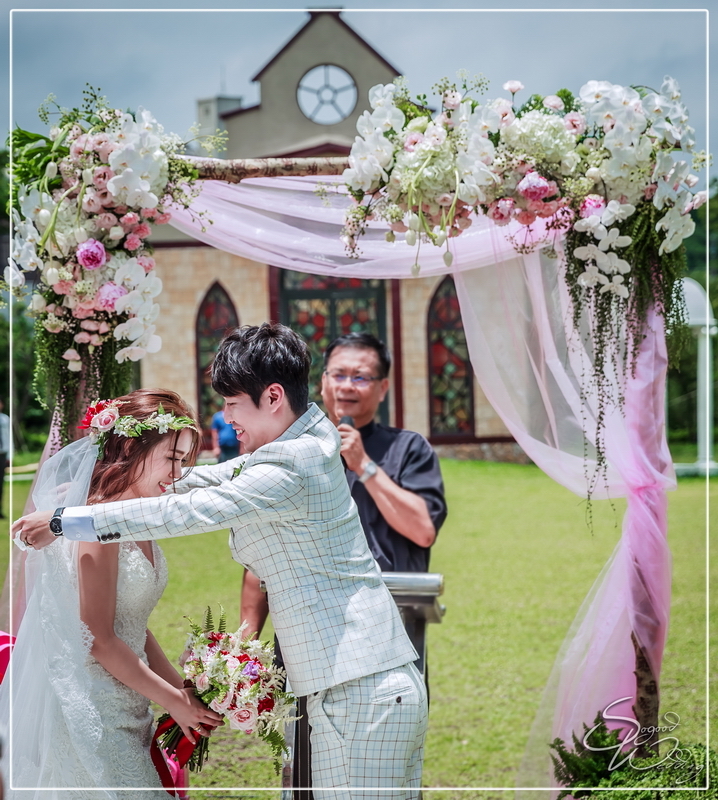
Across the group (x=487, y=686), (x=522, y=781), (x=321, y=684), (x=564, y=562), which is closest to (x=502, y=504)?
(x=564, y=562)

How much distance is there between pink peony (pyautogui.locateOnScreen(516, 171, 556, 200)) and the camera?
10.4 feet

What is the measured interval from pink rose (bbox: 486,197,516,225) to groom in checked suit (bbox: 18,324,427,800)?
→ 1167mm

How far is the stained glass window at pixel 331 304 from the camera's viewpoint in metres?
17.7

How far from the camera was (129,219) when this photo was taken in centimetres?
341

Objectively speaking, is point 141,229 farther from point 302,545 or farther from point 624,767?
point 624,767

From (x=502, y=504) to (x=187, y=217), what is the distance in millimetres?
10339

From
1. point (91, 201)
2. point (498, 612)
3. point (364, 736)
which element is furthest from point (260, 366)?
point (498, 612)

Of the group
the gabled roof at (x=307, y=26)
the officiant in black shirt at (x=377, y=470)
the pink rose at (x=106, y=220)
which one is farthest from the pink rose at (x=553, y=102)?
the gabled roof at (x=307, y=26)

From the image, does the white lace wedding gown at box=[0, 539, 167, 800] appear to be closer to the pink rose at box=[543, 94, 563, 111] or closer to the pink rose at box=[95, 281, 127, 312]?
the pink rose at box=[95, 281, 127, 312]

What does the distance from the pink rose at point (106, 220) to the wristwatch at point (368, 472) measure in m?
1.46

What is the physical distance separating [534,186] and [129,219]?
1.57 m

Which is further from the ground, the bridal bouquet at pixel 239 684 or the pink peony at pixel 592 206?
the pink peony at pixel 592 206

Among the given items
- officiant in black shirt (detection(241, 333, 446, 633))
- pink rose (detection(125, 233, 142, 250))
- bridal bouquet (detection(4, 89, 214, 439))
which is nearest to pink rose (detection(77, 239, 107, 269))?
bridal bouquet (detection(4, 89, 214, 439))

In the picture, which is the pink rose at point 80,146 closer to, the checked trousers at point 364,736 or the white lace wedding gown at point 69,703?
the white lace wedding gown at point 69,703
